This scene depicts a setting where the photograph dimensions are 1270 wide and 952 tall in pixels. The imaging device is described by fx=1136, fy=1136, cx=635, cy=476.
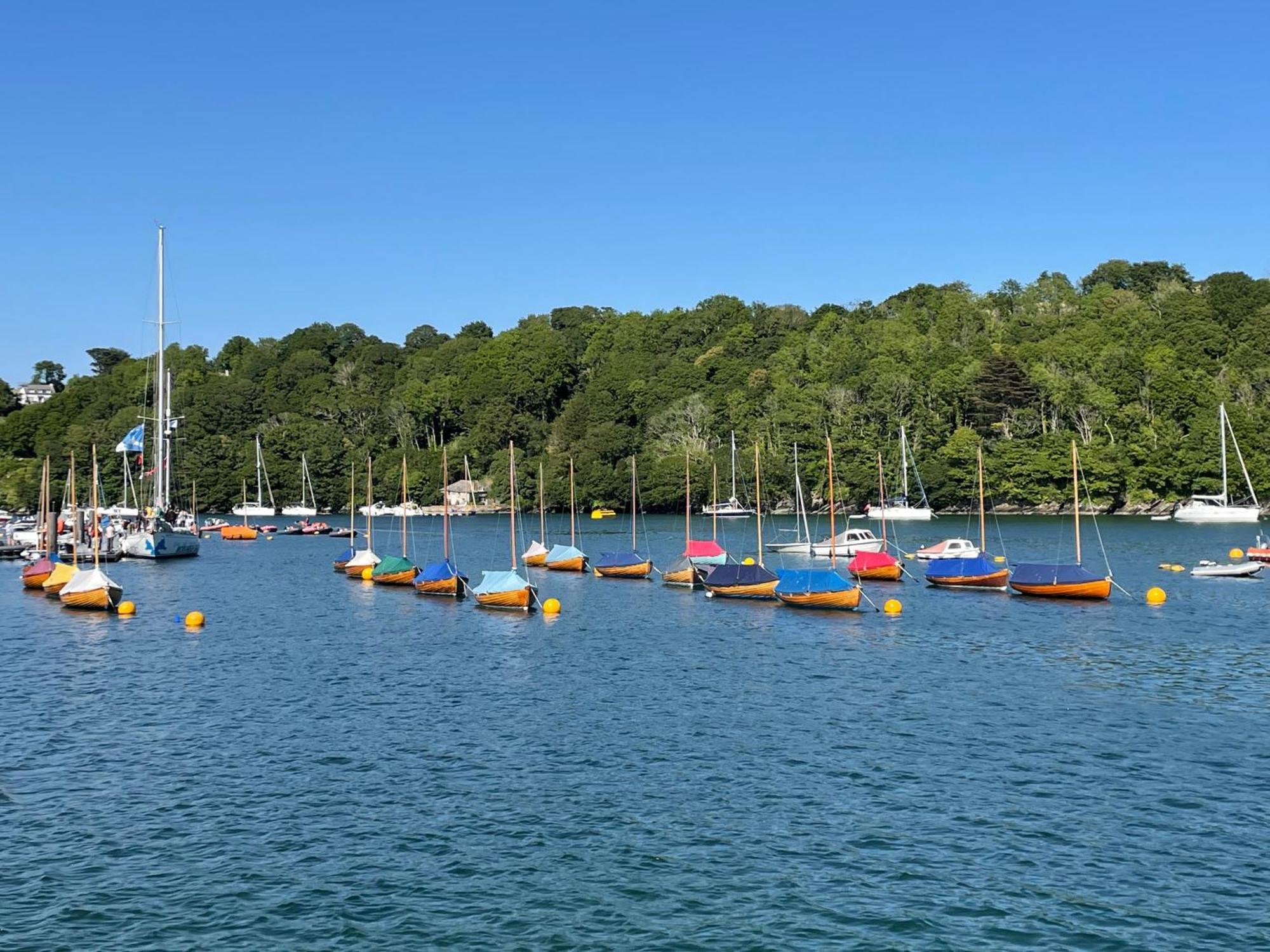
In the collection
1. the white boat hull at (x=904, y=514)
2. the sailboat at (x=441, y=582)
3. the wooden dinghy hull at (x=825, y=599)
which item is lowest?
the wooden dinghy hull at (x=825, y=599)

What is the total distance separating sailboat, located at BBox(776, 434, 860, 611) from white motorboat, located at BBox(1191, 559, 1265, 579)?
28751mm

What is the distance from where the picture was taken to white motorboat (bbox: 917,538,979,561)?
9100 cm

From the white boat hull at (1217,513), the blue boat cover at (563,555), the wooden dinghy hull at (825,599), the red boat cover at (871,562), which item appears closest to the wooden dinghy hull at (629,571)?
the blue boat cover at (563,555)

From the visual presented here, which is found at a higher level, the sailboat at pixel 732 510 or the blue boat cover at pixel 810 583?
the sailboat at pixel 732 510

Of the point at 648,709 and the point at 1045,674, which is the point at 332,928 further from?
the point at 1045,674

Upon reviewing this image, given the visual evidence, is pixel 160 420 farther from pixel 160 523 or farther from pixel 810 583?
pixel 810 583

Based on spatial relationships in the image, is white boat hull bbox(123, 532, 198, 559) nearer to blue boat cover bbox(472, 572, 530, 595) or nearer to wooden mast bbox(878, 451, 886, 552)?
blue boat cover bbox(472, 572, 530, 595)

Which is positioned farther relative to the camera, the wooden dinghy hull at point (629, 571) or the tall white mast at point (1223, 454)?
the tall white mast at point (1223, 454)

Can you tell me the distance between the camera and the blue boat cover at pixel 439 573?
7669 cm

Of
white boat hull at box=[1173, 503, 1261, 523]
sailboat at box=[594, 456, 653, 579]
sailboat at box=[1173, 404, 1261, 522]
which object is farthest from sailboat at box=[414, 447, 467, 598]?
white boat hull at box=[1173, 503, 1261, 523]

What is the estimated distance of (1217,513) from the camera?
461 ft

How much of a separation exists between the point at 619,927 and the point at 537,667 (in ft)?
92.1

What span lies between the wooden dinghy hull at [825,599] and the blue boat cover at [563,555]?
33618 mm

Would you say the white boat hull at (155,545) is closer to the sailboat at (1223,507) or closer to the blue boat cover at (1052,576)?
the blue boat cover at (1052,576)
